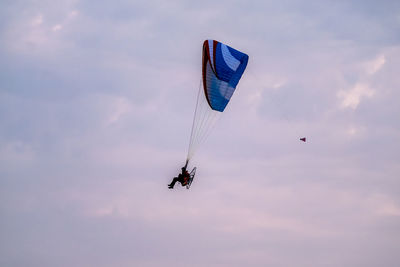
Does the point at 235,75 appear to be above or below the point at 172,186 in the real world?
above

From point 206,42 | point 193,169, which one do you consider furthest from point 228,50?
point 193,169

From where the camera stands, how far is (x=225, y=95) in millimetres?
46781

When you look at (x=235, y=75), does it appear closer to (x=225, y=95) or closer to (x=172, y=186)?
(x=225, y=95)

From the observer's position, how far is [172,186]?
4272cm

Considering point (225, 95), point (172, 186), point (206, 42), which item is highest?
point (206, 42)

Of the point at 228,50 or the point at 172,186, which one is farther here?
the point at 228,50

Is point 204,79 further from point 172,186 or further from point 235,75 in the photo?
point 172,186

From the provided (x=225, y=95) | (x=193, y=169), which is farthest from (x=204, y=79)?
(x=193, y=169)

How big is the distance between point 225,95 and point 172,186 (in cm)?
953

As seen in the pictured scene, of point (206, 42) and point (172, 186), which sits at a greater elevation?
point (206, 42)

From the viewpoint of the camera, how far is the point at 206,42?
46.5 metres

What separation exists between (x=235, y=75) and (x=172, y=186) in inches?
450

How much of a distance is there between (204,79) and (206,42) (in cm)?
316

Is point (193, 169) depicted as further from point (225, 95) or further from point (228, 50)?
point (228, 50)
